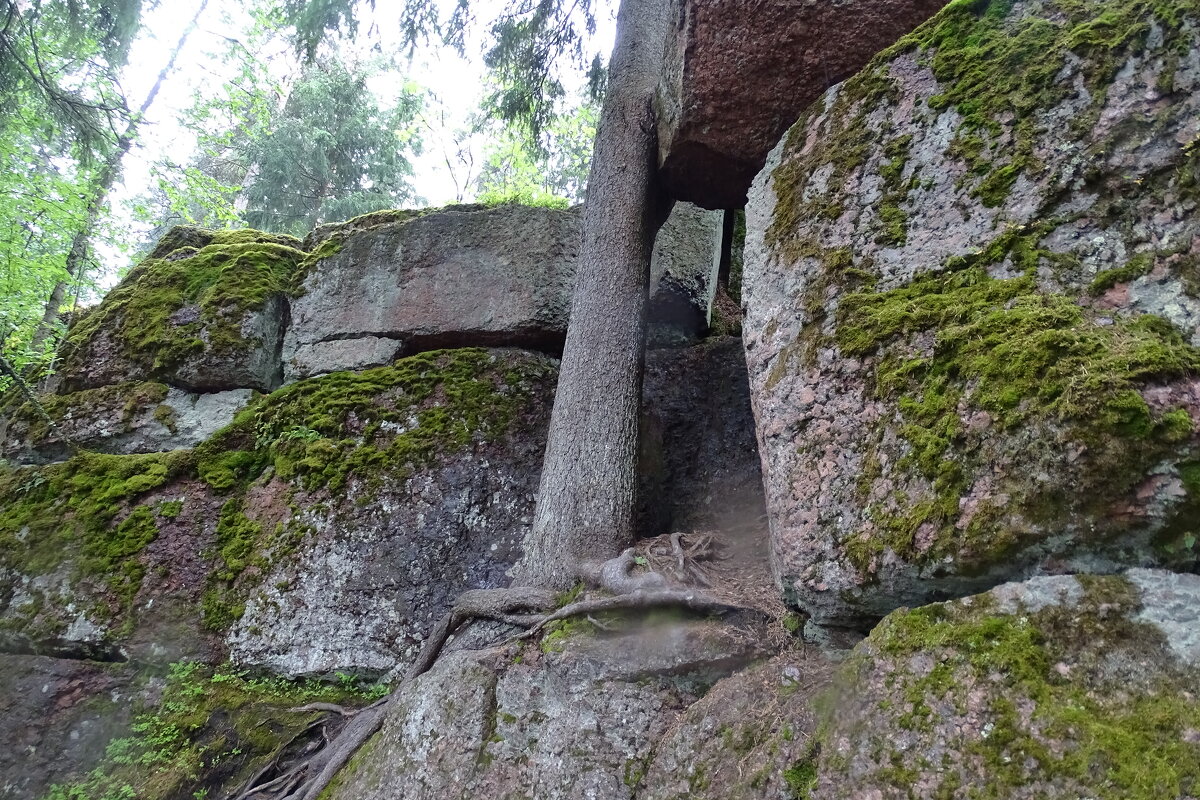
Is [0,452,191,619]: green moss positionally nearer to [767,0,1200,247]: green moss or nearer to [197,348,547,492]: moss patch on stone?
[197,348,547,492]: moss patch on stone

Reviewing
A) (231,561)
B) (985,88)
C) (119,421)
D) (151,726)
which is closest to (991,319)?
(985,88)

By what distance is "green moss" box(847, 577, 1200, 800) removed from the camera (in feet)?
4.91

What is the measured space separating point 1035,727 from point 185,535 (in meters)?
5.23

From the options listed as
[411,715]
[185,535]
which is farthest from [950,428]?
[185,535]

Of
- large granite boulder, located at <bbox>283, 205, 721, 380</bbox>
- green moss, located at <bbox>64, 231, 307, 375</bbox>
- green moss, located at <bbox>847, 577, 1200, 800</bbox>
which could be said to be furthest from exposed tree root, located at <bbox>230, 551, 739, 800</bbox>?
green moss, located at <bbox>64, 231, 307, 375</bbox>

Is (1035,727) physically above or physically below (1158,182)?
below

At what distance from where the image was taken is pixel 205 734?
4.13 metres

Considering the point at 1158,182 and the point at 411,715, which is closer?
the point at 1158,182

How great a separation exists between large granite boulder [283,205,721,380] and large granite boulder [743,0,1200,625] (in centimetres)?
269

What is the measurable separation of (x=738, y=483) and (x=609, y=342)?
4.59 ft

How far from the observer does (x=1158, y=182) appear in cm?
217

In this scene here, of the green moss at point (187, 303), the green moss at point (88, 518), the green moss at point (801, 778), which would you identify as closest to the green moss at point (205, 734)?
the green moss at point (88, 518)

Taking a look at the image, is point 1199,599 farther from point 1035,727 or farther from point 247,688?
point 247,688

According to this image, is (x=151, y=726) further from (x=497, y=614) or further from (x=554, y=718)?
(x=554, y=718)
